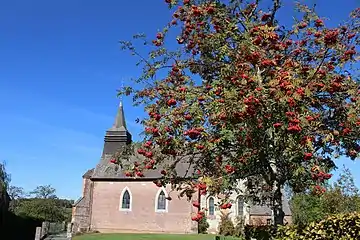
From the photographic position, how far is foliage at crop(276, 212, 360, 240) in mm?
7207

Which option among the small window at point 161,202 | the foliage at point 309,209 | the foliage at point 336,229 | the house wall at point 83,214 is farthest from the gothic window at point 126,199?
the foliage at point 336,229

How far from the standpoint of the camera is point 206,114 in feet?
29.5

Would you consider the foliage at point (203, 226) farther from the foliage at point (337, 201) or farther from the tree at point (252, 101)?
the tree at point (252, 101)

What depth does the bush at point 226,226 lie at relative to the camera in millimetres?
34062

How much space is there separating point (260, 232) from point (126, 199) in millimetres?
28465

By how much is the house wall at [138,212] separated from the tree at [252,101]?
25373 mm

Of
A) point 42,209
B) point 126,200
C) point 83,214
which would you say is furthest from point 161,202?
point 42,209

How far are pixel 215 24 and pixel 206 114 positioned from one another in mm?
2816

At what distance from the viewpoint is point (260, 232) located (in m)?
9.98

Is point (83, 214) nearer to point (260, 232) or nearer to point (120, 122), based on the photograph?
point (120, 122)

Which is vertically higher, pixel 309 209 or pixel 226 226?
pixel 309 209

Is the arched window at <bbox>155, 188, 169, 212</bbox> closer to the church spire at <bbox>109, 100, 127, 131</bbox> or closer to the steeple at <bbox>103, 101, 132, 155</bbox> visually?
the steeple at <bbox>103, 101, 132, 155</bbox>

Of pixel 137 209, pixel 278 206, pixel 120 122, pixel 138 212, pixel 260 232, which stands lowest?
pixel 260 232

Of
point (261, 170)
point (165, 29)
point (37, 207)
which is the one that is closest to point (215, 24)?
point (165, 29)
